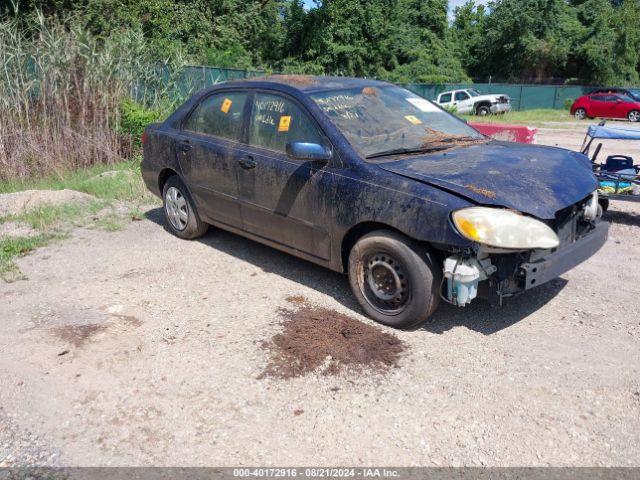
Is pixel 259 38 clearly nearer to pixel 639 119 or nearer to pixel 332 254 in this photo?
pixel 639 119

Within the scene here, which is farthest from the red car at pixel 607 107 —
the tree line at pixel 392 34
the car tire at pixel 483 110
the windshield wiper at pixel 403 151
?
the windshield wiper at pixel 403 151

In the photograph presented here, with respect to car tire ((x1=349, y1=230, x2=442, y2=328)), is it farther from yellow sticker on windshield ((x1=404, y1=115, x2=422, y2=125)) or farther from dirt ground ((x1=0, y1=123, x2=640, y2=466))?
yellow sticker on windshield ((x1=404, y1=115, x2=422, y2=125))

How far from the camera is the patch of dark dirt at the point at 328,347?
3855 millimetres

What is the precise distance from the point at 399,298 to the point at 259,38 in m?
28.2

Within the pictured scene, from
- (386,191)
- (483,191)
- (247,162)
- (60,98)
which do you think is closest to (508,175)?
(483,191)

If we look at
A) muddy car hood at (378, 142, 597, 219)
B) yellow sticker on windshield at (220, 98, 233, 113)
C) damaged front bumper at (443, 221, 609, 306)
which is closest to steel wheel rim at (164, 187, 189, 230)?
yellow sticker on windshield at (220, 98, 233, 113)

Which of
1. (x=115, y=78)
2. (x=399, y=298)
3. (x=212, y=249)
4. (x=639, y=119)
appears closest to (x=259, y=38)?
(x=639, y=119)

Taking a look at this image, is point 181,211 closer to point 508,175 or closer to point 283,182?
point 283,182

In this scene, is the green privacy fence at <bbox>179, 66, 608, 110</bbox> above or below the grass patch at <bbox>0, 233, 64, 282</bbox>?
above

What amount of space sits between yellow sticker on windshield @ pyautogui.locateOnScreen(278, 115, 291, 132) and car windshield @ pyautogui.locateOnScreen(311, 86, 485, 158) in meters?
0.29

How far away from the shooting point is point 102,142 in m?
10.4

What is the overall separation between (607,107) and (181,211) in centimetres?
2714

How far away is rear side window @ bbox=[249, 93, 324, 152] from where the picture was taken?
15.9 ft

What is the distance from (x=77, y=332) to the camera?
4.38 meters
